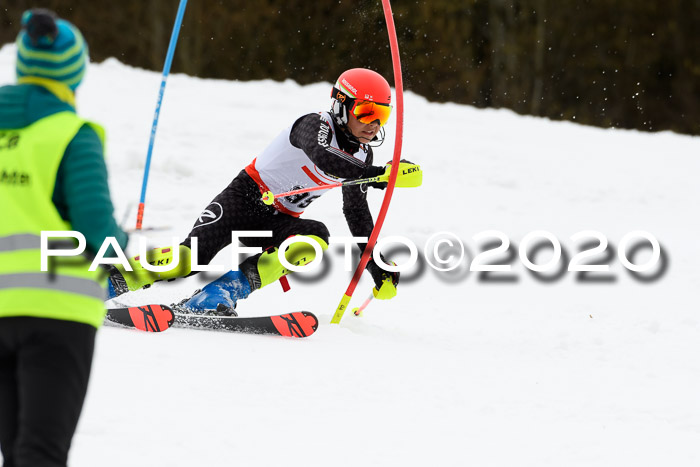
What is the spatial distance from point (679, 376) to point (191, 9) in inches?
884

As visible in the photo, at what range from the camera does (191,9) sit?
2516cm

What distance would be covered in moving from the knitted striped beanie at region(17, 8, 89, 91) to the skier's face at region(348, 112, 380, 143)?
2811mm

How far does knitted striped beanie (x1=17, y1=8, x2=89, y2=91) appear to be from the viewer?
6.92 ft

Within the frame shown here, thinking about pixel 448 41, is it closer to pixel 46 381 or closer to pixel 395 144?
pixel 395 144

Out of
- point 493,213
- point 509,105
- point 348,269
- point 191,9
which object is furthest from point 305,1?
point 348,269

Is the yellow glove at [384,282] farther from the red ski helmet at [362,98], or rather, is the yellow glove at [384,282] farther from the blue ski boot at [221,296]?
the red ski helmet at [362,98]

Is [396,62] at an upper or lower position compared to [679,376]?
upper

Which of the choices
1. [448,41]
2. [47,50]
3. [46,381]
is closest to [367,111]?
[47,50]

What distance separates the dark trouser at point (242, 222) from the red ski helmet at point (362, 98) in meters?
0.66

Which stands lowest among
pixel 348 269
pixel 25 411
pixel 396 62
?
pixel 348 269

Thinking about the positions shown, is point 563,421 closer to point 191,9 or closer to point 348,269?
point 348,269
